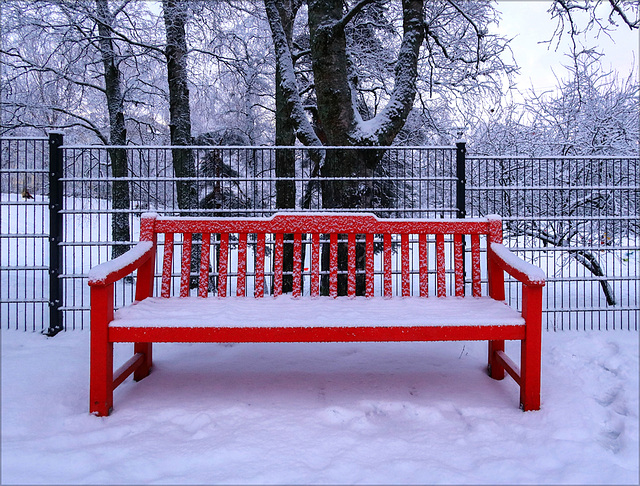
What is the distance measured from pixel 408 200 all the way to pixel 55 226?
457 centimetres

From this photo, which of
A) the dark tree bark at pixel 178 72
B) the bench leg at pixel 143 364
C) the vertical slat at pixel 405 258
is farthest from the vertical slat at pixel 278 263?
the dark tree bark at pixel 178 72

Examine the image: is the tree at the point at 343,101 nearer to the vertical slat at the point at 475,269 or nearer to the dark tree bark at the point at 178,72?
the vertical slat at the point at 475,269

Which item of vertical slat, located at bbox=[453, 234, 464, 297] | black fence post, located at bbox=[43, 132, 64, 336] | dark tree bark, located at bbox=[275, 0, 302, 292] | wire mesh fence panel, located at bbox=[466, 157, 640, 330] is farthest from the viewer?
dark tree bark, located at bbox=[275, 0, 302, 292]

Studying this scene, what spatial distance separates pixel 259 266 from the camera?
13.0ft

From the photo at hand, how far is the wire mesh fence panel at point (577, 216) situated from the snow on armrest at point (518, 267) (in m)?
1.55

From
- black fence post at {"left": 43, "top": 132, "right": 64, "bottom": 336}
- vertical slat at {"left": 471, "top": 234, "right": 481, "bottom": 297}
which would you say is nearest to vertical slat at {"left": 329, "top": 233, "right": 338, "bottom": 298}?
vertical slat at {"left": 471, "top": 234, "right": 481, "bottom": 297}

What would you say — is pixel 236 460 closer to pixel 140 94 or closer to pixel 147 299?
pixel 147 299

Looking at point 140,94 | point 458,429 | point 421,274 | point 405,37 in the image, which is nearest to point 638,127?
point 405,37

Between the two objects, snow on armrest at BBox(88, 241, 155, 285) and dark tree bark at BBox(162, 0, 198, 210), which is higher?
dark tree bark at BBox(162, 0, 198, 210)

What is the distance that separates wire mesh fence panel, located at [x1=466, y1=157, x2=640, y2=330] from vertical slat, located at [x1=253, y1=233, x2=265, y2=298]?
7.52 feet

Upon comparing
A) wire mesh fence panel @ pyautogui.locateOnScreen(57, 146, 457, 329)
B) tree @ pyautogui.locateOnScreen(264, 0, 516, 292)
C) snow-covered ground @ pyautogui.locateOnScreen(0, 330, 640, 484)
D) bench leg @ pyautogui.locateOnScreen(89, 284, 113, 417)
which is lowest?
snow-covered ground @ pyautogui.locateOnScreen(0, 330, 640, 484)

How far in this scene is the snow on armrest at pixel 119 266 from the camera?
8.90 ft

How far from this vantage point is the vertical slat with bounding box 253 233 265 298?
143 inches

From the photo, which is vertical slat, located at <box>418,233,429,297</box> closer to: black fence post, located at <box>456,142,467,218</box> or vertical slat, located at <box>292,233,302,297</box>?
vertical slat, located at <box>292,233,302,297</box>
